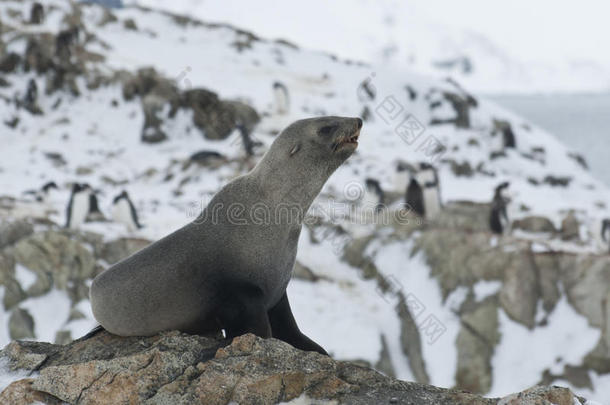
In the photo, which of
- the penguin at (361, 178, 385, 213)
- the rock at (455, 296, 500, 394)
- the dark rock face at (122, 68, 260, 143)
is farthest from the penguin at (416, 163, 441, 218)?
the dark rock face at (122, 68, 260, 143)

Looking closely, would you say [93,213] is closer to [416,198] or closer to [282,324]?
[416,198]

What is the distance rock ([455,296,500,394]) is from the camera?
10.2 m

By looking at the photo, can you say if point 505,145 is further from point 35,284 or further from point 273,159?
point 273,159

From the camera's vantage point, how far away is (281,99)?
26.9 meters

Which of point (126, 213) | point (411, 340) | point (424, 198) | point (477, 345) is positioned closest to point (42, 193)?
point (126, 213)

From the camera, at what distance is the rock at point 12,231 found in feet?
35.3

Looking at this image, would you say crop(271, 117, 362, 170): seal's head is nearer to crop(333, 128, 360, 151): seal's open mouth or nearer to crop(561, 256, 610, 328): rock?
crop(333, 128, 360, 151): seal's open mouth

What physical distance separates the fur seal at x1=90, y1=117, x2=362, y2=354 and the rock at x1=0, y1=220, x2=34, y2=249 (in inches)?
326

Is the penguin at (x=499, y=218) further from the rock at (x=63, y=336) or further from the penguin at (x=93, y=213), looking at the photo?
the rock at (x=63, y=336)

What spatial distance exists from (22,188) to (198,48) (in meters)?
21.4

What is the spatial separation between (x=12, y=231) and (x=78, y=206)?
2579 mm

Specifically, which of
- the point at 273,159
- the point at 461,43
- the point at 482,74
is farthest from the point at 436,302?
the point at 461,43

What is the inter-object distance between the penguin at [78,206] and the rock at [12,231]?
1.61 meters

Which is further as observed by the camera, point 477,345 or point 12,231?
point 12,231
